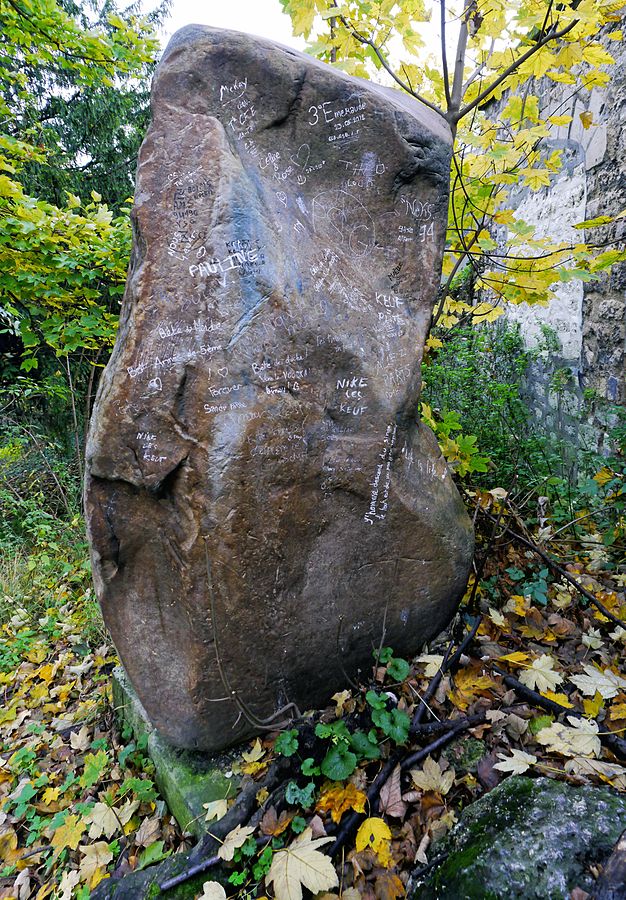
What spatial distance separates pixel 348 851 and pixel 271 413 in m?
1.41

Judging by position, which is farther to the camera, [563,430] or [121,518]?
[563,430]

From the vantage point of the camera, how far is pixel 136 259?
188cm

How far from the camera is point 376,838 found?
5.16 feet

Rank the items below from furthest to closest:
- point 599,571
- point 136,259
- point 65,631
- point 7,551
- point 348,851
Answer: point 7,551, point 65,631, point 599,571, point 136,259, point 348,851

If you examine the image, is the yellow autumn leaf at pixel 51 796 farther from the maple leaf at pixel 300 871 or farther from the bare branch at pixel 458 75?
the bare branch at pixel 458 75

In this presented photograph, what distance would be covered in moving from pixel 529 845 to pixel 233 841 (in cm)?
92

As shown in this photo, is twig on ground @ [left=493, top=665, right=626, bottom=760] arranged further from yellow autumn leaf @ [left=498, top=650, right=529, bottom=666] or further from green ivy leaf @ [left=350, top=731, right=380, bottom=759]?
green ivy leaf @ [left=350, top=731, right=380, bottom=759]

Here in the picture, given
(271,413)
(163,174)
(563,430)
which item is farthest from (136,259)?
(563,430)

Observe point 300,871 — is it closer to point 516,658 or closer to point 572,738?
point 572,738

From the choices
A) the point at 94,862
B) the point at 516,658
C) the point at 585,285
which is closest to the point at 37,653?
the point at 94,862

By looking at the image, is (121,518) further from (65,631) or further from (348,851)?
(65,631)

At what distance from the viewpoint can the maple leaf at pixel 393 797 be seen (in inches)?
64.4

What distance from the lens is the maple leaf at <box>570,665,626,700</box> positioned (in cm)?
180

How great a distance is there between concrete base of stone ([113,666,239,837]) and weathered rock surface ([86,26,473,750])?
8 centimetres
